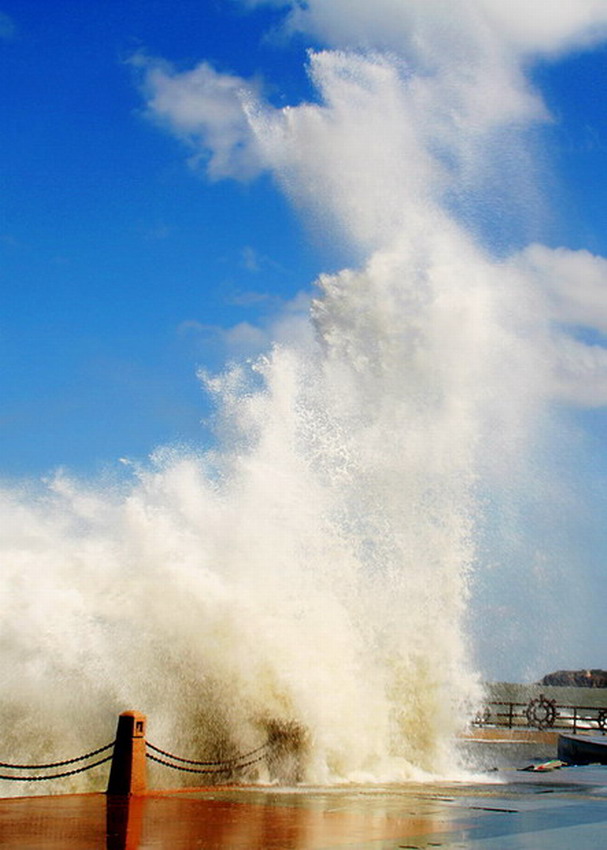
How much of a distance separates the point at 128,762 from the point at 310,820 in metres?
3.22

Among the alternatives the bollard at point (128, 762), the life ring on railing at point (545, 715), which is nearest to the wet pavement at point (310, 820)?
the bollard at point (128, 762)

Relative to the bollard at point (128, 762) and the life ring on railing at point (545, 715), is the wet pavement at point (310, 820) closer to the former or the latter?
the bollard at point (128, 762)

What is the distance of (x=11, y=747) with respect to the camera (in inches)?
611

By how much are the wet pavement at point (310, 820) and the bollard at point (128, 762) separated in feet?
1.04

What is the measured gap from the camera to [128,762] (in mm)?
12523

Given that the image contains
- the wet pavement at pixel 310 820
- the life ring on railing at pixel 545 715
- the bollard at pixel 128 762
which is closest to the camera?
the wet pavement at pixel 310 820

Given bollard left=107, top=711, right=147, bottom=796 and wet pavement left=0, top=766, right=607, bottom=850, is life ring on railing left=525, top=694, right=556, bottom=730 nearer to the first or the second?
wet pavement left=0, top=766, right=607, bottom=850

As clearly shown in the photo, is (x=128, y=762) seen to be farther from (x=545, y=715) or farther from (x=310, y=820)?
(x=545, y=715)

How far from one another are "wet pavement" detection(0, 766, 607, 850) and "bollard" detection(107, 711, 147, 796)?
Answer: 0.32 m

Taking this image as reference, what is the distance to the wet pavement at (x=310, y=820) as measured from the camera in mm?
8742

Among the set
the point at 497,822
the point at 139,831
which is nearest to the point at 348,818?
the point at 497,822

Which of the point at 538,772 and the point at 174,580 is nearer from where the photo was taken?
the point at 174,580

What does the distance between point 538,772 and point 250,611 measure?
7399 millimetres

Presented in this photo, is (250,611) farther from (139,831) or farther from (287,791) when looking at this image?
(139,831)
